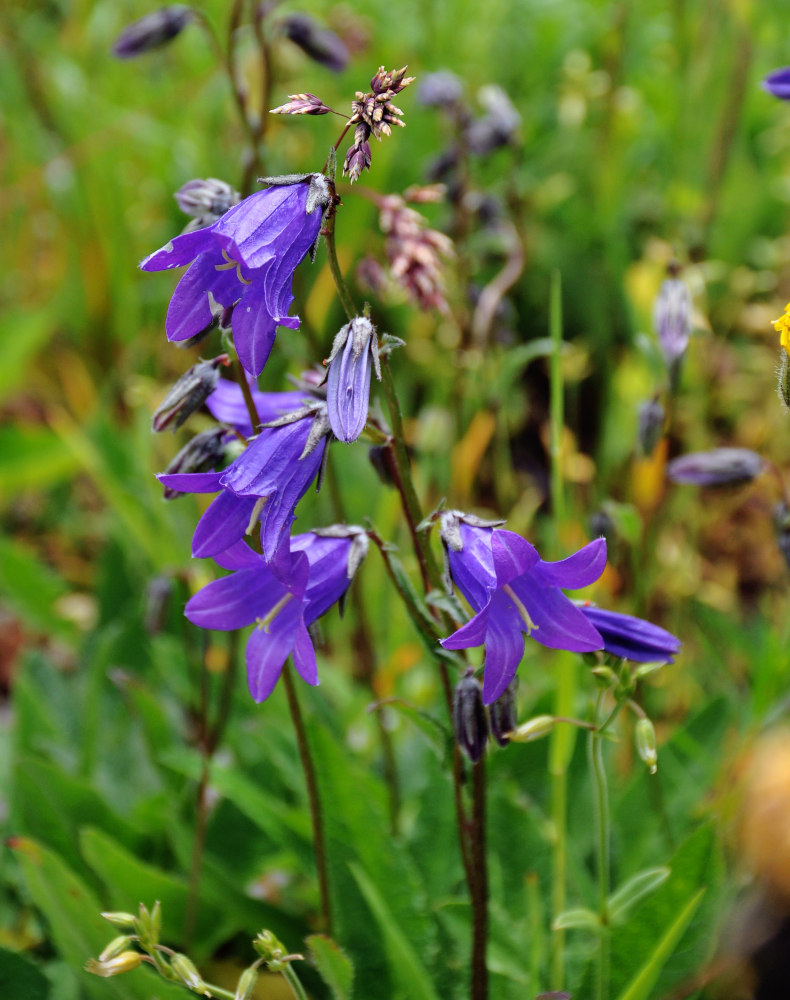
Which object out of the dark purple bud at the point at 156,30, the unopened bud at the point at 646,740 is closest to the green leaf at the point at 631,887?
the unopened bud at the point at 646,740

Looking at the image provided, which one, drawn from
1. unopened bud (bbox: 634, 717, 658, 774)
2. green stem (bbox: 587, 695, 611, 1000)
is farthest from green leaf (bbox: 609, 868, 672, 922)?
unopened bud (bbox: 634, 717, 658, 774)

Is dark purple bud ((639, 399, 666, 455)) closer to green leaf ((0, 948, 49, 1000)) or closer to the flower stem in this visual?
the flower stem

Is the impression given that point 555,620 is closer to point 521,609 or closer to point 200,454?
point 521,609

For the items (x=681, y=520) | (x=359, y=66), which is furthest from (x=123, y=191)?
(x=681, y=520)

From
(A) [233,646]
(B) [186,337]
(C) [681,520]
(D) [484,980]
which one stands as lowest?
(C) [681,520]

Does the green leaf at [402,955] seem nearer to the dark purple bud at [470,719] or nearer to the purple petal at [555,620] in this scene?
the dark purple bud at [470,719]

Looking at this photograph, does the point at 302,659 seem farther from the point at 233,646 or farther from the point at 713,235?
the point at 713,235

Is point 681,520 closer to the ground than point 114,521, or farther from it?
closer to the ground
